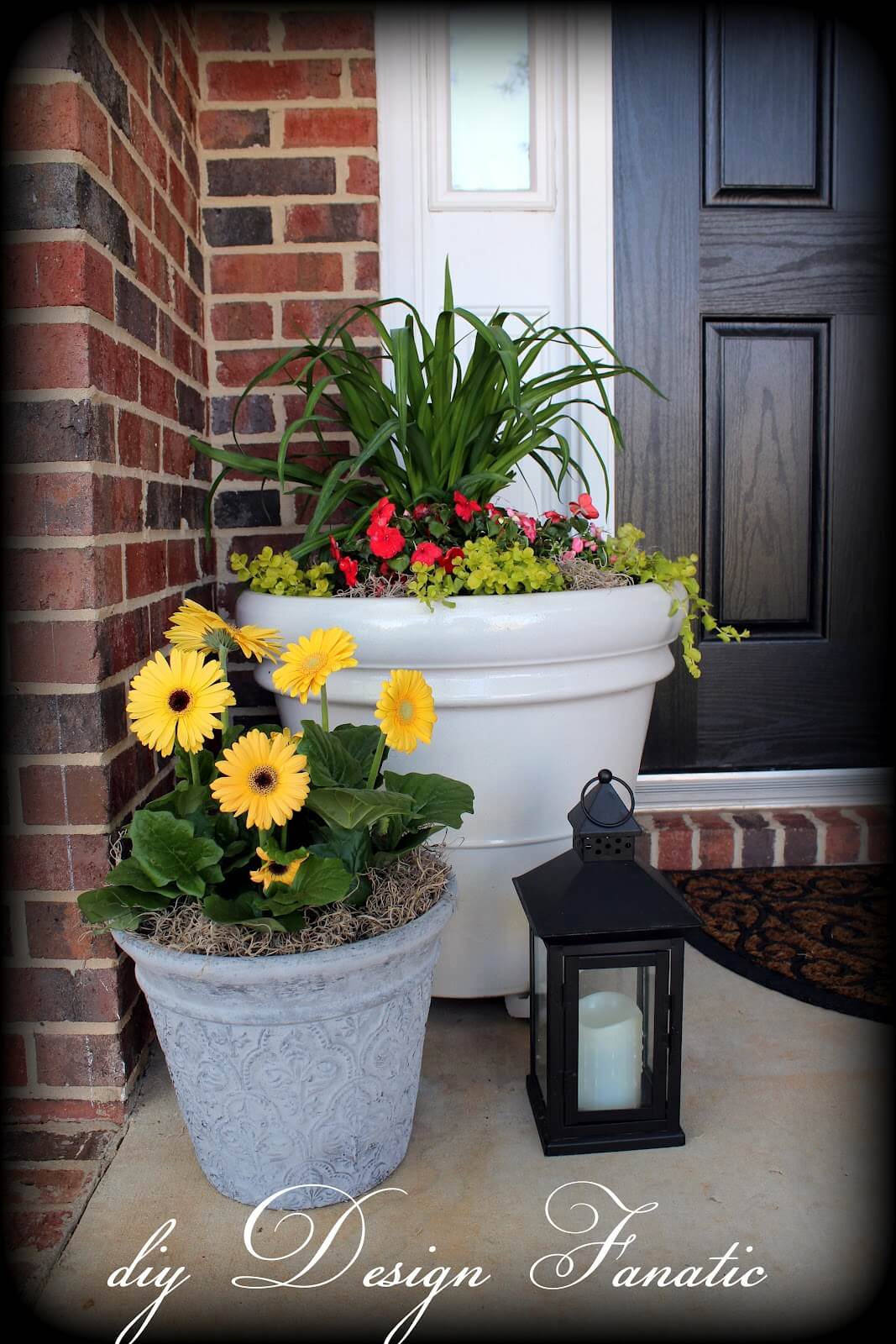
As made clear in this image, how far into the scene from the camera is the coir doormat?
1.55 m

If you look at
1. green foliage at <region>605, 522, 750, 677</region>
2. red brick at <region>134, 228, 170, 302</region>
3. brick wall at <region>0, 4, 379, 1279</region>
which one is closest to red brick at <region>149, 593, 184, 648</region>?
brick wall at <region>0, 4, 379, 1279</region>

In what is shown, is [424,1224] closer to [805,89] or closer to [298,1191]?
[298,1191]

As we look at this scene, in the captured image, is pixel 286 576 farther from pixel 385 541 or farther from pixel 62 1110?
pixel 62 1110

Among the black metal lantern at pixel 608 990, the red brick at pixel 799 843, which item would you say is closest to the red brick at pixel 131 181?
the black metal lantern at pixel 608 990

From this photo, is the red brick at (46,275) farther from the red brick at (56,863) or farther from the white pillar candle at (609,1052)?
the white pillar candle at (609,1052)

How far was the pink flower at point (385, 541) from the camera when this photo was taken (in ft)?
4.50

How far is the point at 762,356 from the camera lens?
2045 millimetres

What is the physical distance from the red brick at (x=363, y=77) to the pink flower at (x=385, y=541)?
39.5 inches

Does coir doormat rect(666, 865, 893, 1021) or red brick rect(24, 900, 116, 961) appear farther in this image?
coir doormat rect(666, 865, 893, 1021)

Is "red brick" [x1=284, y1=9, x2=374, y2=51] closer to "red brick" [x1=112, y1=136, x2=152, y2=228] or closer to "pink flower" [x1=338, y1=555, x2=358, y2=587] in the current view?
"red brick" [x1=112, y1=136, x2=152, y2=228]

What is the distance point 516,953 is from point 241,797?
0.62 metres

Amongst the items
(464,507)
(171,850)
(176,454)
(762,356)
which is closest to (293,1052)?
(171,850)

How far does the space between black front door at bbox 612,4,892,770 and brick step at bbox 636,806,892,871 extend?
141mm

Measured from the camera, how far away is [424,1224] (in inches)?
41.1
